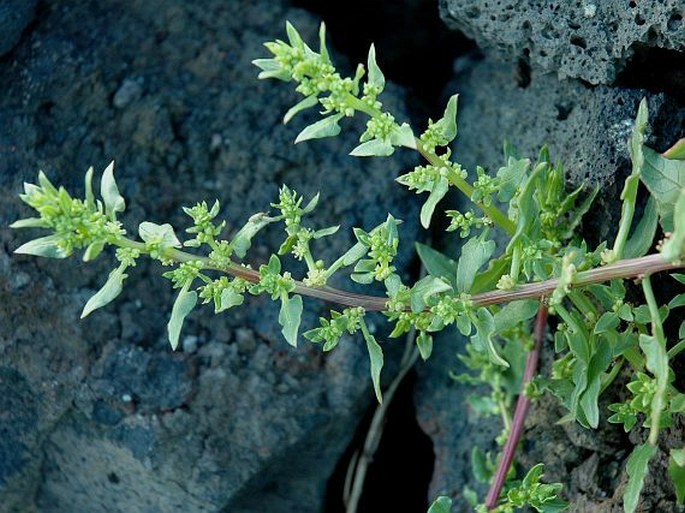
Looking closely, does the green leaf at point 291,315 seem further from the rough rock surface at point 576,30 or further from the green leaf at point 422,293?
the rough rock surface at point 576,30

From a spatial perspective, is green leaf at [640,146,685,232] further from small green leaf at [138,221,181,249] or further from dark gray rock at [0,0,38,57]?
dark gray rock at [0,0,38,57]

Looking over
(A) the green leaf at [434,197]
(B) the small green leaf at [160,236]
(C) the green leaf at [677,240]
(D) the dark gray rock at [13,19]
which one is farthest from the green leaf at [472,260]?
(D) the dark gray rock at [13,19]

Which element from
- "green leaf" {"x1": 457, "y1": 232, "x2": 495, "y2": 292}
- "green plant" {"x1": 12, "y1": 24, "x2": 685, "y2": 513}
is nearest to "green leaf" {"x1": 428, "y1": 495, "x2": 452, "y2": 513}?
"green plant" {"x1": 12, "y1": 24, "x2": 685, "y2": 513}

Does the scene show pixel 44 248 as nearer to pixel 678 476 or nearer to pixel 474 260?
pixel 474 260

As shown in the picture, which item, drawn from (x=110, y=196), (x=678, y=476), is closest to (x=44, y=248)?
(x=110, y=196)

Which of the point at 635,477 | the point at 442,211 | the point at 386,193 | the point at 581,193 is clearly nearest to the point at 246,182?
the point at 386,193
